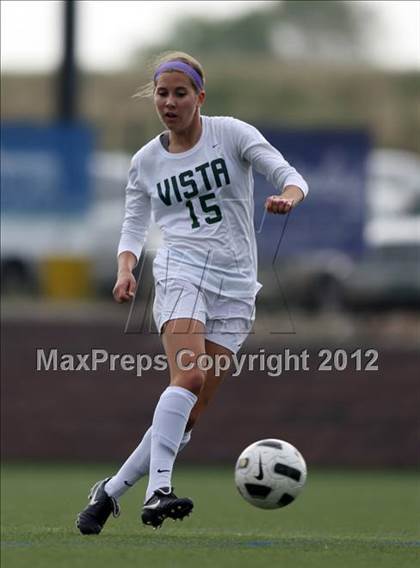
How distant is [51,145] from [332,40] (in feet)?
126

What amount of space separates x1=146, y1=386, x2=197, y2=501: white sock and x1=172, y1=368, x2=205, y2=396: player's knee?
0.02m

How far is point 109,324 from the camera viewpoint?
13922 millimetres

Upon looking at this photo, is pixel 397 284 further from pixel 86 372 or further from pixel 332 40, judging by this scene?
pixel 332 40

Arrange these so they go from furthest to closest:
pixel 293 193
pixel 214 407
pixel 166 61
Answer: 1. pixel 214 407
2. pixel 166 61
3. pixel 293 193

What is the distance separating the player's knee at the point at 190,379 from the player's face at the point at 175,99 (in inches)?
42.5

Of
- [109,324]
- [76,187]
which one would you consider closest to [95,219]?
[76,187]

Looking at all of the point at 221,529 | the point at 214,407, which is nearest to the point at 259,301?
the point at 214,407

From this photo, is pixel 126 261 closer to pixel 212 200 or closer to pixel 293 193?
pixel 212 200

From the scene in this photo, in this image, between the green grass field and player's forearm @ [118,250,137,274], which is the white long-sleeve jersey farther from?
the green grass field

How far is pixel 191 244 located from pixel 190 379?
60 centimetres

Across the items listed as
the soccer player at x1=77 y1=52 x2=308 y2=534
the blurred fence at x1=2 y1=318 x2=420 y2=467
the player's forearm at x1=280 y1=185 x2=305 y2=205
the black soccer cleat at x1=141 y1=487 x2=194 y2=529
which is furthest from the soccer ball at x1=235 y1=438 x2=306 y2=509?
the blurred fence at x1=2 y1=318 x2=420 y2=467

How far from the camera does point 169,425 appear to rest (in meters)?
7.11

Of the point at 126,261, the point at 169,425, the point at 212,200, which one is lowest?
the point at 169,425

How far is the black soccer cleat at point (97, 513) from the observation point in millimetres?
7285
